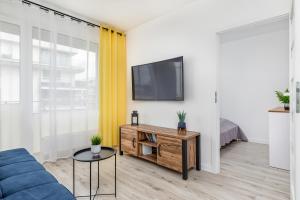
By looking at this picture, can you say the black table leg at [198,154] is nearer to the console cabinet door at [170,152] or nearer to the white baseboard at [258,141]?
the console cabinet door at [170,152]

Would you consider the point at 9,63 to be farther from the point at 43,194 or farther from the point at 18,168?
the point at 43,194

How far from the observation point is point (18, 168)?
5.37 ft

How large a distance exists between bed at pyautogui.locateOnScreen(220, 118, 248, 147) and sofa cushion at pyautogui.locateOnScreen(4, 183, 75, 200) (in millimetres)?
2995

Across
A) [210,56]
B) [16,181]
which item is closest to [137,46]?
[210,56]

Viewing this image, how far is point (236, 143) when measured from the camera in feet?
13.7

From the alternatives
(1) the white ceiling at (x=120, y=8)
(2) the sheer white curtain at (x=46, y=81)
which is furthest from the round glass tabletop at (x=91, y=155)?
(1) the white ceiling at (x=120, y=8)

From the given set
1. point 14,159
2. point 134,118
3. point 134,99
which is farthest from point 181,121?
point 14,159

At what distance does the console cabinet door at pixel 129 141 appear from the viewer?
309 cm

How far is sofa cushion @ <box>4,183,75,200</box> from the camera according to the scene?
1178mm

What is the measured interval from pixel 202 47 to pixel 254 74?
7.76 ft

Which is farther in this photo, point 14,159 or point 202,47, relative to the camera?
point 202,47

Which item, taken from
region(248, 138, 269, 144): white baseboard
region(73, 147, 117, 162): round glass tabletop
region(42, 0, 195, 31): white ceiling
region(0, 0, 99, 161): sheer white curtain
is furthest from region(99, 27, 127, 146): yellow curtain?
region(248, 138, 269, 144): white baseboard

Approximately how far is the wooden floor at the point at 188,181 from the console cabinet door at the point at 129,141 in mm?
185

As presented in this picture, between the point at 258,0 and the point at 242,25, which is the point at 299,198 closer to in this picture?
the point at 242,25
